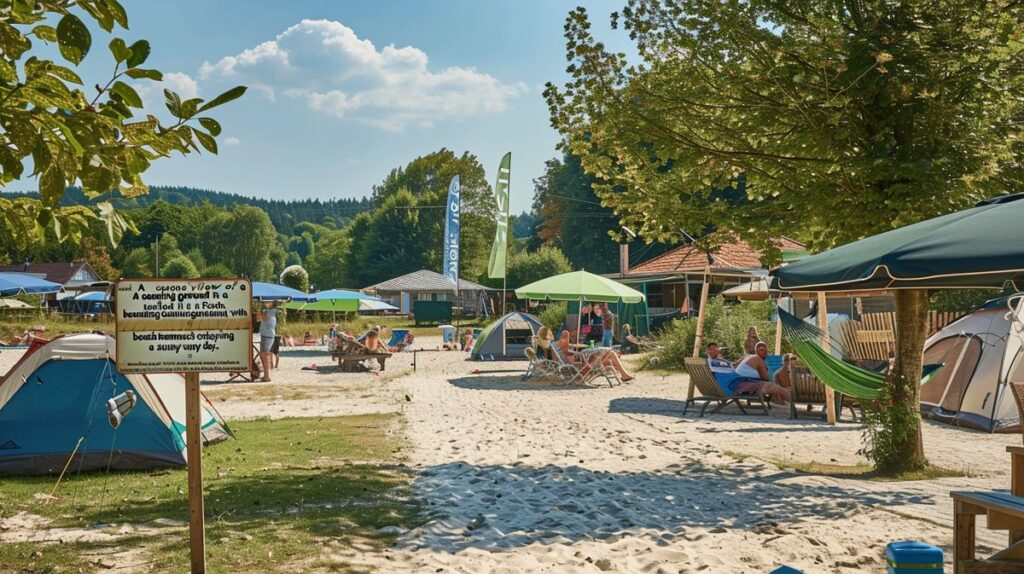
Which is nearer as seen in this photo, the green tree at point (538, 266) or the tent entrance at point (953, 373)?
the tent entrance at point (953, 373)

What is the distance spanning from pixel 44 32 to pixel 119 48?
28.2 inches

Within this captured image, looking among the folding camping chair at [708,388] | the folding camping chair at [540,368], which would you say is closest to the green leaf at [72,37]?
the folding camping chair at [708,388]

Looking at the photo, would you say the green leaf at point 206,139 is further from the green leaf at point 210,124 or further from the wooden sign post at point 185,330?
the wooden sign post at point 185,330

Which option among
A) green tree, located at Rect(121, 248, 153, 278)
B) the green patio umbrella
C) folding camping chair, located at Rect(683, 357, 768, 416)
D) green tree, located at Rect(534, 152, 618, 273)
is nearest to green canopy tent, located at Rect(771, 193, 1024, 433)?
folding camping chair, located at Rect(683, 357, 768, 416)

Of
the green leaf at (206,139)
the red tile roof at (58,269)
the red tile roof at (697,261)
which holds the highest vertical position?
the red tile roof at (58,269)

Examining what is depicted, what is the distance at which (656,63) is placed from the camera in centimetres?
751

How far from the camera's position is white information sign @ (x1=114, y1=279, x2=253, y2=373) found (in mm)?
4129

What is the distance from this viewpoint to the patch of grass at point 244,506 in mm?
4691

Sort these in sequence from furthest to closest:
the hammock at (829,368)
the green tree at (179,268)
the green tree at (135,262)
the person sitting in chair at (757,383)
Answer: the green tree at (135,262)
the green tree at (179,268)
the person sitting in chair at (757,383)
the hammock at (829,368)

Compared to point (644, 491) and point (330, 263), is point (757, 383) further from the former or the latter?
point (330, 263)

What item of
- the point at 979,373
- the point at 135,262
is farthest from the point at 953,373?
the point at 135,262

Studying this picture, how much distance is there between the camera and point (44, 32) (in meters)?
3.09

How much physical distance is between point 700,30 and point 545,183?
52.8 m

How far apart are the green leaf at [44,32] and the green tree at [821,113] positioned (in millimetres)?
4924
